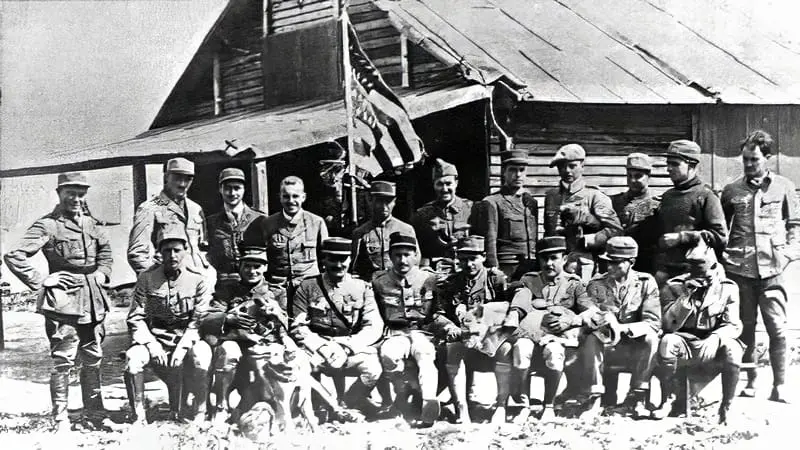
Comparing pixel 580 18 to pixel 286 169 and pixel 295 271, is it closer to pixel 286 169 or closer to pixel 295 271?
pixel 286 169

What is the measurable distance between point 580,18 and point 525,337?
12.7 feet

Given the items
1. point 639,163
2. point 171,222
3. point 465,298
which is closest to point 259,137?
point 171,222

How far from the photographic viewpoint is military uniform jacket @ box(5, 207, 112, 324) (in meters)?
5.50

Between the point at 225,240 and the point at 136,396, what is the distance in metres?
1.26

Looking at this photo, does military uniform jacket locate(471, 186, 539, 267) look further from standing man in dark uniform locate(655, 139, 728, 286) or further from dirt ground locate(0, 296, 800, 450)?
dirt ground locate(0, 296, 800, 450)

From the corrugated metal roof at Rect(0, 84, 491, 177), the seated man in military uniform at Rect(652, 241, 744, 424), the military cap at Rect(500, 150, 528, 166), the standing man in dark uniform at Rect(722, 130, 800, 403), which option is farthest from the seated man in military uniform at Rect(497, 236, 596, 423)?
the corrugated metal roof at Rect(0, 84, 491, 177)

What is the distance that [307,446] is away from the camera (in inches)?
204

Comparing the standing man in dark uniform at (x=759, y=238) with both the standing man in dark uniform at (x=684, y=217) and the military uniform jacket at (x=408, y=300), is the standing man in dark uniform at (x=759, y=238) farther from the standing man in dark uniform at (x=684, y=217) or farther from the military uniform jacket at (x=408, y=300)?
the military uniform jacket at (x=408, y=300)

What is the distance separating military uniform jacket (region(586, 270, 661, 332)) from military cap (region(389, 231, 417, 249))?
3.89 ft

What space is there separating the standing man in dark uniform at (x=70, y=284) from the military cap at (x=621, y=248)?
10.9 feet

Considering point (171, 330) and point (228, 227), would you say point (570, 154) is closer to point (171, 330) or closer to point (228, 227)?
point (228, 227)

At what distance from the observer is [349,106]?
6531mm

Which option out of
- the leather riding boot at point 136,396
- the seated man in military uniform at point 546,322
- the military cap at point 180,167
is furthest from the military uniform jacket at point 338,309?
the military cap at point 180,167

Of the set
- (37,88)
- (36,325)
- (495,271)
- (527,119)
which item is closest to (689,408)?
(495,271)
